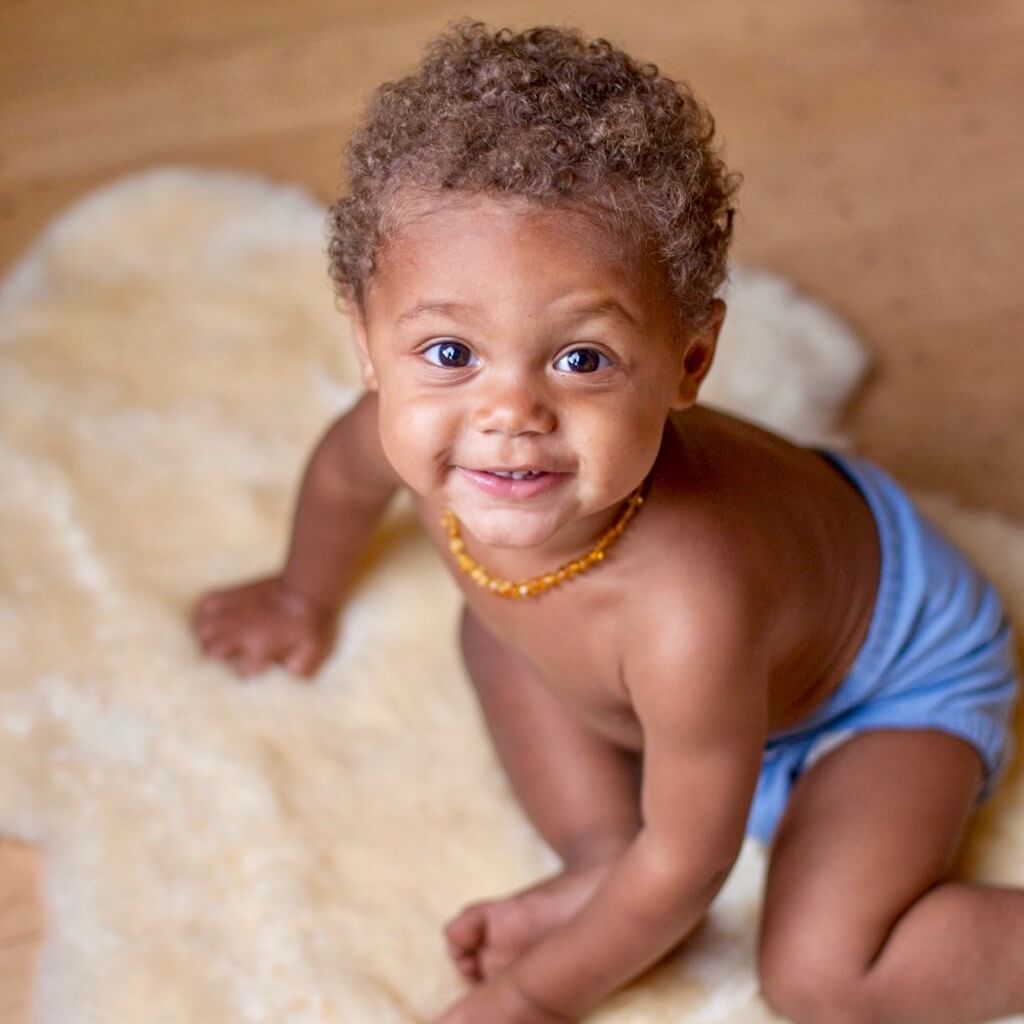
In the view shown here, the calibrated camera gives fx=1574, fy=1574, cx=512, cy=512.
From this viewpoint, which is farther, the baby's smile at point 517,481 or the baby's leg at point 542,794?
the baby's leg at point 542,794

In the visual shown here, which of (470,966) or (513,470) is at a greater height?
(513,470)

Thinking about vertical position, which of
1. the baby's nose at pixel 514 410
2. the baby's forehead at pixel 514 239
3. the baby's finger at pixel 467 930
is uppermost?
the baby's forehead at pixel 514 239

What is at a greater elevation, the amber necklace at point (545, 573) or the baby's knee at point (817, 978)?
the amber necklace at point (545, 573)

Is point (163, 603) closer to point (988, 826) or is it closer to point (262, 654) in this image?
point (262, 654)

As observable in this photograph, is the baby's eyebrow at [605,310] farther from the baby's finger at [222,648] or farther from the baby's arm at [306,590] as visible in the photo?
the baby's finger at [222,648]

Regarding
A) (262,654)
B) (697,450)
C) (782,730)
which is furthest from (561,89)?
(262,654)

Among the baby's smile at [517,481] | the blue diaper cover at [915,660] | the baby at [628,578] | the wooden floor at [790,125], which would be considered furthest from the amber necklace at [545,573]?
the wooden floor at [790,125]

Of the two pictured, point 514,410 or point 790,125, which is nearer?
point 514,410

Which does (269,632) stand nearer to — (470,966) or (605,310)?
(470,966)

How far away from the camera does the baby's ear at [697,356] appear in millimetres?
878

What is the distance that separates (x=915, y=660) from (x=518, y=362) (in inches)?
17.5

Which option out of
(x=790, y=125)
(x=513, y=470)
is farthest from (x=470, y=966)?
(x=790, y=125)

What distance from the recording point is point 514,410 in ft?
2.61

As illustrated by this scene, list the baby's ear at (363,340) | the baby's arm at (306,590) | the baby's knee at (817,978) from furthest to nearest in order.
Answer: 1. the baby's arm at (306,590)
2. the baby's knee at (817,978)
3. the baby's ear at (363,340)
